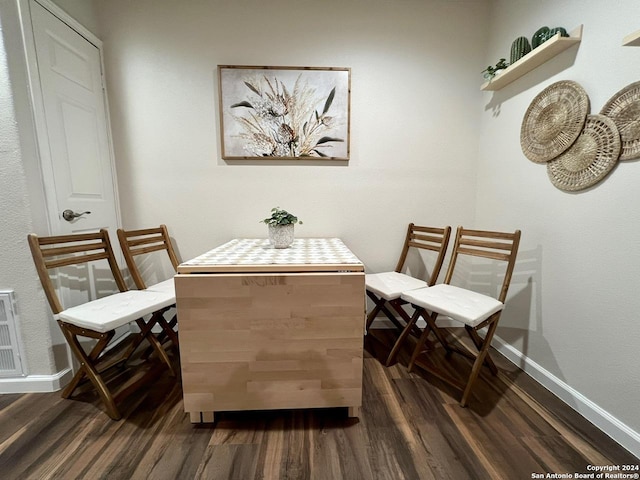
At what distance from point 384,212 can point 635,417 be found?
1616 mm

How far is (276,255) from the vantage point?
1.39 metres

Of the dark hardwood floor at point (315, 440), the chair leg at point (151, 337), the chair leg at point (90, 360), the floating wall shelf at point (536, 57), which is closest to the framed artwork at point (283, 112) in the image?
the floating wall shelf at point (536, 57)

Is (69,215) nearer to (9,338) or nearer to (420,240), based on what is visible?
(9,338)

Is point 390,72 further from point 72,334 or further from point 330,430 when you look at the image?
point 72,334

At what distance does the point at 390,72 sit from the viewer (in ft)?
6.38

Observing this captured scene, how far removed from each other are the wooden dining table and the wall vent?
110cm

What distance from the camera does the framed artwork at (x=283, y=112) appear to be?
1.89 m

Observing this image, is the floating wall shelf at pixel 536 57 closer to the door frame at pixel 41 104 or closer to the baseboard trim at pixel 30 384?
the door frame at pixel 41 104

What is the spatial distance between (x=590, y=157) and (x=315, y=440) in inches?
73.0

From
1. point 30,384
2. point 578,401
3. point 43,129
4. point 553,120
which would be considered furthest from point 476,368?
point 43,129

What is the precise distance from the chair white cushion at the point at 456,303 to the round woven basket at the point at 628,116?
2.82 feet

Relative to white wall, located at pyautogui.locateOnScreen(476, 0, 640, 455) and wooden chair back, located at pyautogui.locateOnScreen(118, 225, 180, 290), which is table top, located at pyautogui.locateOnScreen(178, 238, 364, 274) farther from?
white wall, located at pyautogui.locateOnScreen(476, 0, 640, 455)

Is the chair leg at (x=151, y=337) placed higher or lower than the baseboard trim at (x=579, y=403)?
higher

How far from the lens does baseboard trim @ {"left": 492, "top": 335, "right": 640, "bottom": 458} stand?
1104mm
